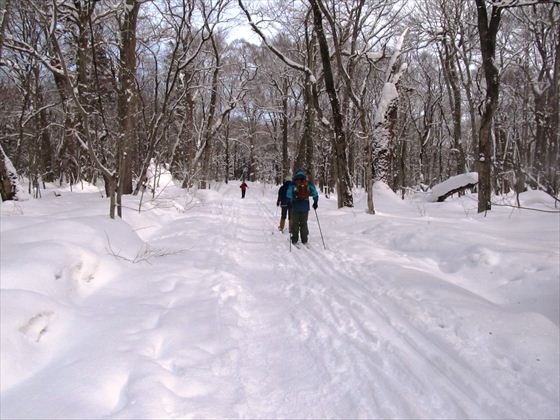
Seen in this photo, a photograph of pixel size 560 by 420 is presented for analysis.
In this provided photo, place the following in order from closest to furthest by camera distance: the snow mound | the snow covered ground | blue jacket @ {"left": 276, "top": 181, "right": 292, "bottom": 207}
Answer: the snow covered ground < the snow mound < blue jacket @ {"left": 276, "top": 181, "right": 292, "bottom": 207}

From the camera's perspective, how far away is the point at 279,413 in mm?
2803

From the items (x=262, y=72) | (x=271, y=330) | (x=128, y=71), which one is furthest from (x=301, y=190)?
(x=262, y=72)

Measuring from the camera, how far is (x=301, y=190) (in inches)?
371

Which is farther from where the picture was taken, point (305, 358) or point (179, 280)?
point (179, 280)

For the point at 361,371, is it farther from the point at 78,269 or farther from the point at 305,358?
the point at 78,269

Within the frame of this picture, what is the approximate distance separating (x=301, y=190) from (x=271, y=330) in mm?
5590

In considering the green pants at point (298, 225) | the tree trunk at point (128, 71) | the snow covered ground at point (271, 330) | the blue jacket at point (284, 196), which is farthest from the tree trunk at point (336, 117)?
the snow covered ground at point (271, 330)

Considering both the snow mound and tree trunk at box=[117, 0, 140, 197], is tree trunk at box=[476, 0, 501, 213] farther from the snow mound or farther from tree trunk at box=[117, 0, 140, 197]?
the snow mound

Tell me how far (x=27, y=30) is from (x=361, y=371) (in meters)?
16.5

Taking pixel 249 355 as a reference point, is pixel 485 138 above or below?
above

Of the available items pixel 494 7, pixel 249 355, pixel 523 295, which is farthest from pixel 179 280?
pixel 494 7

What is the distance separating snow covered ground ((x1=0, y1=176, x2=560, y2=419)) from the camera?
9.46ft

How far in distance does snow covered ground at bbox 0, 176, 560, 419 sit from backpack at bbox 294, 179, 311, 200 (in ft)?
7.23

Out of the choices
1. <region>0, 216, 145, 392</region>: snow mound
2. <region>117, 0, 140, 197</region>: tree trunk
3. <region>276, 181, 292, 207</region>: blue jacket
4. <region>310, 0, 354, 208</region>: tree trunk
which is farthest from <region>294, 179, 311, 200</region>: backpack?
<region>310, 0, 354, 208</region>: tree trunk
